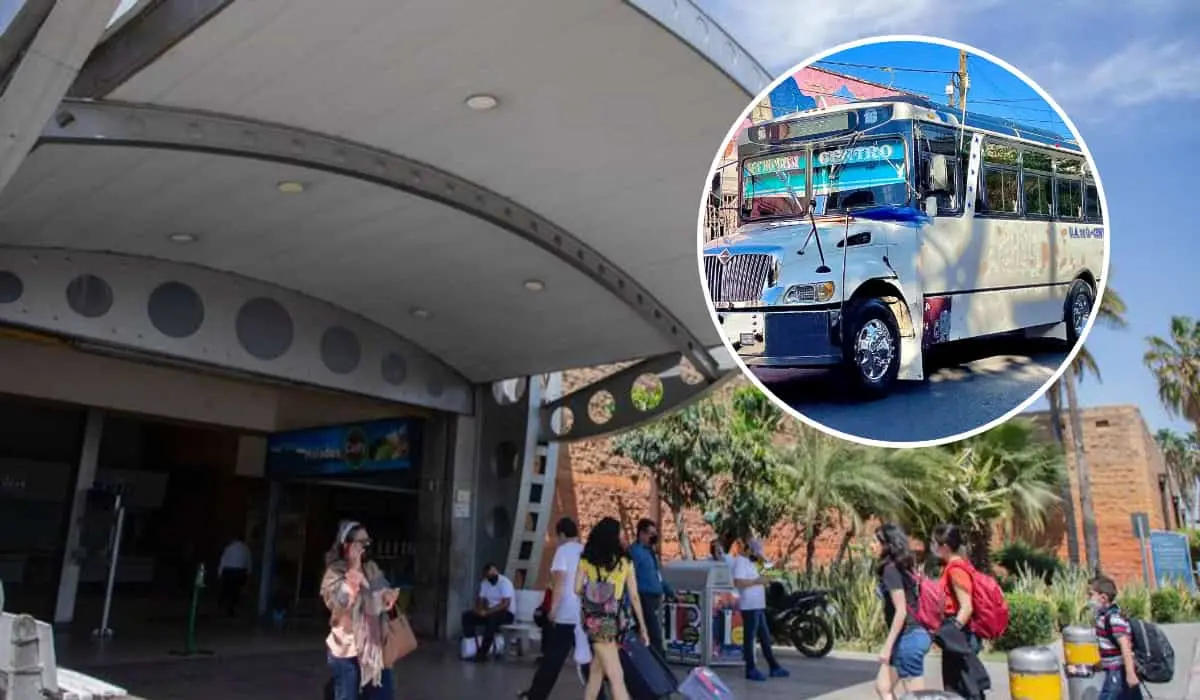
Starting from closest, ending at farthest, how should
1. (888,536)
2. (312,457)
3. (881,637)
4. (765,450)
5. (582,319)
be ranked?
1. (888,536)
2. (582,319)
3. (881,637)
4. (312,457)
5. (765,450)

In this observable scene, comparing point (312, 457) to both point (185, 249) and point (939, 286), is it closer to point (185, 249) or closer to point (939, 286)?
point (185, 249)

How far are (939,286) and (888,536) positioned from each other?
189 inches

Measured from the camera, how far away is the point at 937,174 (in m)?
2.45

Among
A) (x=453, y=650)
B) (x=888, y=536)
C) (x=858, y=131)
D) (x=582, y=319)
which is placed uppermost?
(x=582, y=319)

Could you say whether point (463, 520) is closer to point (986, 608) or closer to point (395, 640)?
point (395, 640)

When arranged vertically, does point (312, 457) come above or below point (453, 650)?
above

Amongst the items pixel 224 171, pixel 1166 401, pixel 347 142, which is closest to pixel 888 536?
pixel 347 142

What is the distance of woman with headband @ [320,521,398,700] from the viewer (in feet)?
20.8

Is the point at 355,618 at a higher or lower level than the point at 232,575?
lower

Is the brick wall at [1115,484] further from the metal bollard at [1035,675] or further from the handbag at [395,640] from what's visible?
the handbag at [395,640]

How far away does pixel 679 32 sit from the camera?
6895 millimetres

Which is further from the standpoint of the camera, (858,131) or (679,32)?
(679,32)

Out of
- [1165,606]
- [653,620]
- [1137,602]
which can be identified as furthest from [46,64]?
[1165,606]

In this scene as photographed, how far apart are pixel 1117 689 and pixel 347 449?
11924 millimetres
